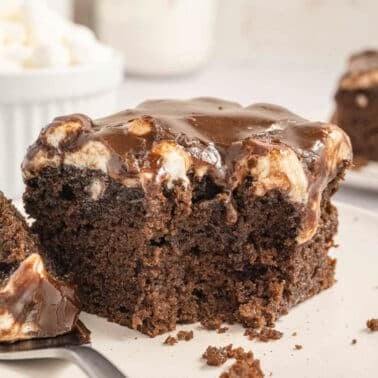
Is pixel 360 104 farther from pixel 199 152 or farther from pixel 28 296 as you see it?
pixel 28 296

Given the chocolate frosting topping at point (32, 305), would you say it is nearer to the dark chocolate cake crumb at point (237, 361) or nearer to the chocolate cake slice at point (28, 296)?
the chocolate cake slice at point (28, 296)

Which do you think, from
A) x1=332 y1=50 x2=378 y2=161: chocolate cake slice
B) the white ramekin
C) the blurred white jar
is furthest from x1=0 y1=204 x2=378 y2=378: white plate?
the blurred white jar

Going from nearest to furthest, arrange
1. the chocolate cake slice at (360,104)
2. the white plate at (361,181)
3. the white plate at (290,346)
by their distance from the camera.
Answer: the white plate at (290,346)
the white plate at (361,181)
the chocolate cake slice at (360,104)

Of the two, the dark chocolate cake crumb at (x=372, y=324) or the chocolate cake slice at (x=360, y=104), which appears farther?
the chocolate cake slice at (x=360, y=104)

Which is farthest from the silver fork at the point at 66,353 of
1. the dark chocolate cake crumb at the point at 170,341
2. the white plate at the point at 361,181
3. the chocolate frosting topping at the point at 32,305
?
the white plate at the point at 361,181

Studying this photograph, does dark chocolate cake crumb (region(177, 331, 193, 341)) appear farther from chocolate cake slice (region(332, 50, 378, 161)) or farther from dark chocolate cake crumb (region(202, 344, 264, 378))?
chocolate cake slice (region(332, 50, 378, 161))
